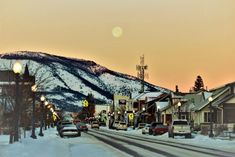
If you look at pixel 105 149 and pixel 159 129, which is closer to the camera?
pixel 105 149

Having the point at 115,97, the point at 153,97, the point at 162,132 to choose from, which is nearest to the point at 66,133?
the point at 162,132

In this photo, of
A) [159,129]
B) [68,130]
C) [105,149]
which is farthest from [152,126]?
[105,149]

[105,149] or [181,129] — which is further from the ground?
[181,129]

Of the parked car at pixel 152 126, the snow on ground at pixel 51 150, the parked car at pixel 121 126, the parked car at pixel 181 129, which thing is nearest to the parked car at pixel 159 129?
the parked car at pixel 152 126

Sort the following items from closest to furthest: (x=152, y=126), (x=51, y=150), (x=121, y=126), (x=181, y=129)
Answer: (x=51, y=150)
(x=181, y=129)
(x=152, y=126)
(x=121, y=126)

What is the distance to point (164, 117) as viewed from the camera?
103062mm

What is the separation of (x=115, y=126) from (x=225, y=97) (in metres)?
43.9

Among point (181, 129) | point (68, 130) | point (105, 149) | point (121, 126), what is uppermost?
point (121, 126)

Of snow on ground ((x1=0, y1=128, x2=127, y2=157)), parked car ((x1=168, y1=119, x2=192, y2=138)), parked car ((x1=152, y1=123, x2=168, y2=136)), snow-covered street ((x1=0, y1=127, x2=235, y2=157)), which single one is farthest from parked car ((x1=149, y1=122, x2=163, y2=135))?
snow on ground ((x1=0, y1=128, x2=127, y2=157))

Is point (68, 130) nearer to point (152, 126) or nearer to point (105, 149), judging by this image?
point (152, 126)

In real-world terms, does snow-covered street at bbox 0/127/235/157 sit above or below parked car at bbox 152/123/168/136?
below

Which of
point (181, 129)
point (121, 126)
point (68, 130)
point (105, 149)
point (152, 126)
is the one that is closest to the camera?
point (105, 149)

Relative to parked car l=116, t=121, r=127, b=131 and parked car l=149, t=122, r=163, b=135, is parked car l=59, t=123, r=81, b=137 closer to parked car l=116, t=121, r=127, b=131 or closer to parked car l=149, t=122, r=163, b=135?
parked car l=149, t=122, r=163, b=135

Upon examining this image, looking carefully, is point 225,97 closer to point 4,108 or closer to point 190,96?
point 190,96
